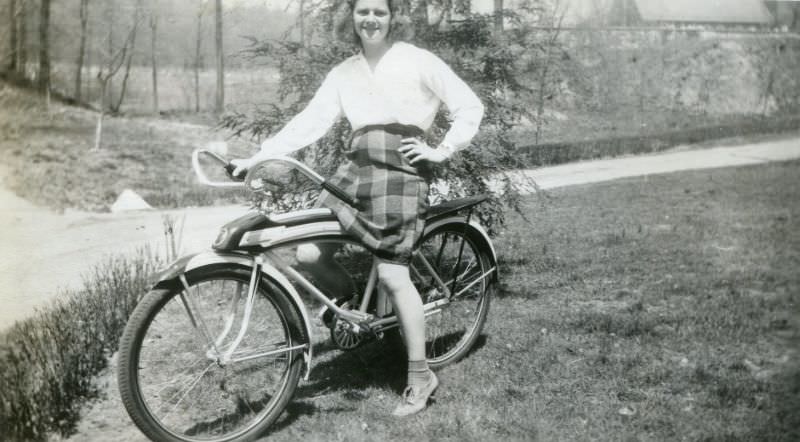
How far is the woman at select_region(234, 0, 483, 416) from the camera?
2.54 m

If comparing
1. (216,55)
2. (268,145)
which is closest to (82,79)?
(216,55)

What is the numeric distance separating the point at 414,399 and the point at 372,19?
1604mm

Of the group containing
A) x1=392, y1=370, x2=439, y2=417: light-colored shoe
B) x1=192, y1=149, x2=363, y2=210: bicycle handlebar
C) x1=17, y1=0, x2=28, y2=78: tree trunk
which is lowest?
x1=392, y1=370, x2=439, y2=417: light-colored shoe

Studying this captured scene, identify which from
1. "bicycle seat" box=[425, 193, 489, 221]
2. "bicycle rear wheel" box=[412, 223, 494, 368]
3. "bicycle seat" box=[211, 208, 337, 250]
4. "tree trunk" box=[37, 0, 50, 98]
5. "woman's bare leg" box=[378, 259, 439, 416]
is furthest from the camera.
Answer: "bicycle rear wheel" box=[412, 223, 494, 368]

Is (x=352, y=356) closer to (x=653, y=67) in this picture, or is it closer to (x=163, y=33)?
(x=163, y=33)

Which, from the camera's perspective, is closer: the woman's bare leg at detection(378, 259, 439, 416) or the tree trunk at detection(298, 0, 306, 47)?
the woman's bare leg at detection(378, 259, 439, 416)

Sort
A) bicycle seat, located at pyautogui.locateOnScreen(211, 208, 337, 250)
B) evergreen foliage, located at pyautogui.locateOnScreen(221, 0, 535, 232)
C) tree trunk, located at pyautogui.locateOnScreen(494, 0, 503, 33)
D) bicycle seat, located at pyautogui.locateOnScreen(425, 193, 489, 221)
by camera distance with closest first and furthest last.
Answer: bicycle seat, located at pyautogui.locateOnScreen(211, 208, 337, 250) → bicycle seat, located at pyautogui.locateOnScreen(425, 193, 489, 221) → evergreen foliage, located at pyautogui.locateOnScreen(221, 0, 535, 232) → tree trunk, located at pyautogui.locateOnScreen(494, 0, 503, 33)

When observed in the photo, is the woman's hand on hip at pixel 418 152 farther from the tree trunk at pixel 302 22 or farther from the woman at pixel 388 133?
the tree trunk at pixel 302 22

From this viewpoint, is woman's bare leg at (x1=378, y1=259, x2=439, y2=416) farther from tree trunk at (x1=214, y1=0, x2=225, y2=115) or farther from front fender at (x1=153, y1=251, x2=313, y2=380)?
tree trunk at (x1=214, y1=0, x2=225, y2=115)

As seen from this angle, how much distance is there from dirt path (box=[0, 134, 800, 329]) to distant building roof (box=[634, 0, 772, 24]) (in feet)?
1.91

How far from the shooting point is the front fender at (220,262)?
7.28 feet

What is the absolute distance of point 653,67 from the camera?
4.18m

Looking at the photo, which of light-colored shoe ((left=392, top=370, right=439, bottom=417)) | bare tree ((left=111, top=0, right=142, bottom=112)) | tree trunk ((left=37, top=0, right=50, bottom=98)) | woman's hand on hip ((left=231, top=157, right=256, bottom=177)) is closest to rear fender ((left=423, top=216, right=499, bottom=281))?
light-colored shoe ((left=392, top=370, right=439, bottom=417))

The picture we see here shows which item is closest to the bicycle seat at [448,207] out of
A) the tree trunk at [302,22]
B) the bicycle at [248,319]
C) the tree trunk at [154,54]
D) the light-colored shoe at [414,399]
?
the bicycle at [248,319]
